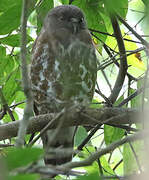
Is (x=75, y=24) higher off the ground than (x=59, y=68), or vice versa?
(x=75, y=24)

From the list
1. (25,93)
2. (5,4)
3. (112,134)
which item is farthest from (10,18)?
Result: (112,134)

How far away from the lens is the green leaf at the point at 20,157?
0.91m

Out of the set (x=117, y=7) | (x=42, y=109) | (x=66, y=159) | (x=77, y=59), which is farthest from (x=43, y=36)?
(x=117, y=7)

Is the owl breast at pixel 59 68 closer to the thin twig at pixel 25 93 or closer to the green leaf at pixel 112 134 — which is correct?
the green leaf at pixel 112 134

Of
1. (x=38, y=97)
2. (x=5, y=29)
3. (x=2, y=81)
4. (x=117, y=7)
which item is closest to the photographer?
(x=117, y=7)

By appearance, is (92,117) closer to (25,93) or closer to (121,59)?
(121,59)

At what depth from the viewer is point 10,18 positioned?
6.61 feet

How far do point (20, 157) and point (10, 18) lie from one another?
125cm

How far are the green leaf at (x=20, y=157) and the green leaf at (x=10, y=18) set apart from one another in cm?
120

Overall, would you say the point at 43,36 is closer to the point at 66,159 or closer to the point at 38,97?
the point at 38,97

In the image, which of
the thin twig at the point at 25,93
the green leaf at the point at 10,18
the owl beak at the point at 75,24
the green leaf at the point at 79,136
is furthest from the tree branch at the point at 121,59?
the thin twig at the point at 25,93

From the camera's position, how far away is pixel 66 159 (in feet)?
9.93

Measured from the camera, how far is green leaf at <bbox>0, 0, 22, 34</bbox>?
1.98m

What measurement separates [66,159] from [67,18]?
1212 mm
